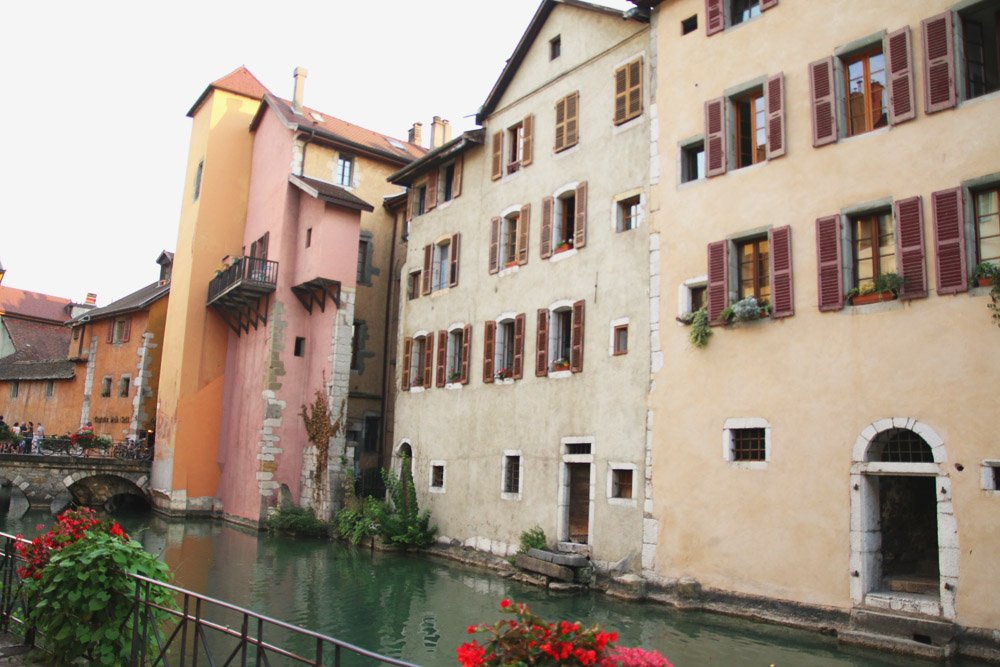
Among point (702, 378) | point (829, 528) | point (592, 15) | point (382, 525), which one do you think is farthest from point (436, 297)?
point (829, 528)

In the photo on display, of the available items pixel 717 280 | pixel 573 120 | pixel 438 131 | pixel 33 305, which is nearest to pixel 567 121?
pixel 573 120

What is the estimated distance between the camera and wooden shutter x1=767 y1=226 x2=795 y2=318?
1284 cm

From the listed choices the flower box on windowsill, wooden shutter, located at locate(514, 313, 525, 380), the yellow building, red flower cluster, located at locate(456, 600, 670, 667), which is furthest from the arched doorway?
wooden shutter, located at locate(514, 313, 525, 380)

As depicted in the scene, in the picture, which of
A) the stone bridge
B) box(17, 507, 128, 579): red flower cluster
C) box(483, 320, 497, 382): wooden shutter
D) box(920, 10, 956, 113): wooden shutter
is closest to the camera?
box(17, 507, 128, 579): red flower cluster

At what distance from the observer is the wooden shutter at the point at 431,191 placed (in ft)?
76.8

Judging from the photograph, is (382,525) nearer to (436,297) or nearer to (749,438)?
(436,297)

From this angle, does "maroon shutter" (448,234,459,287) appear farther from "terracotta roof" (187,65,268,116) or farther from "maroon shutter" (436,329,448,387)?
"terracotta roof" (187,65,268,116)

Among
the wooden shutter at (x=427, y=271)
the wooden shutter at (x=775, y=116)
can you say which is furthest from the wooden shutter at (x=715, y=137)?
the wooden shutter at (x=427, y=271)

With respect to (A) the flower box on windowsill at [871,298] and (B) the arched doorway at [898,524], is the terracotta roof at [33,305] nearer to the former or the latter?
(A) the flower box on windowsill at [871,298]

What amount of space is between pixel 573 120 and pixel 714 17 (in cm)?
438

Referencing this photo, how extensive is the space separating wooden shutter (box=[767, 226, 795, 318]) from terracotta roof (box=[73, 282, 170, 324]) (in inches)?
1124

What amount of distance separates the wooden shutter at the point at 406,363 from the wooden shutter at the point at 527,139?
259 inches

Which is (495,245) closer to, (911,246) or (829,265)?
(829,265)

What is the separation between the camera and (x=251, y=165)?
30875 millimetres
